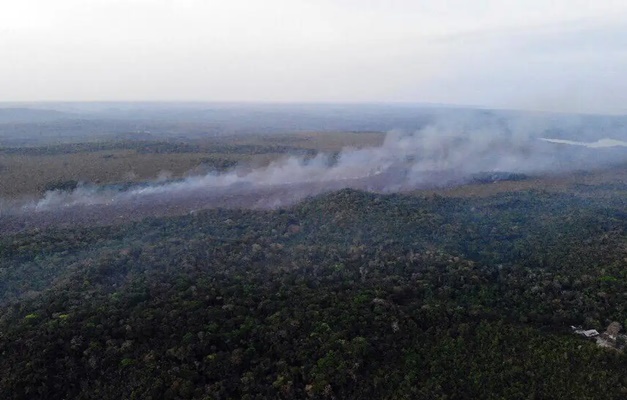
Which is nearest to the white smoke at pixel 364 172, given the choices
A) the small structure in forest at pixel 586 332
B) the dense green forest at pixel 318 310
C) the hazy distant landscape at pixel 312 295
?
the hazy distant landscape at pixel 312 295

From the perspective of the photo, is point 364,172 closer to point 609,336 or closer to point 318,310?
point 318,310

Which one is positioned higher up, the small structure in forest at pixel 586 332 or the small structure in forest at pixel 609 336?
the small structure in forest at pixel 609 336

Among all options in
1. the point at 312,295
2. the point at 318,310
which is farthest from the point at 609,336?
the point at 312,295

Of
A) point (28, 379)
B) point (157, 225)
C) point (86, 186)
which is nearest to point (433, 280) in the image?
point (28, 379)

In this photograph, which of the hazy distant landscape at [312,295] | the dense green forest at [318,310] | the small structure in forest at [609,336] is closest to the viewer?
the dense green forest at [318,310]

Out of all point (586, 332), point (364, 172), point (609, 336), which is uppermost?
point (364, 172)

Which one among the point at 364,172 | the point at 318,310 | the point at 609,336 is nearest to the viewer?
the point at 609,336

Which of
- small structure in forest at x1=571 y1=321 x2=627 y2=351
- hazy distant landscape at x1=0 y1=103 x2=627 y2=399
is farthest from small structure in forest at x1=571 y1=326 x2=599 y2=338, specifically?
hazy distant landscape at x1=0 y1=103 x2=627 y2=399

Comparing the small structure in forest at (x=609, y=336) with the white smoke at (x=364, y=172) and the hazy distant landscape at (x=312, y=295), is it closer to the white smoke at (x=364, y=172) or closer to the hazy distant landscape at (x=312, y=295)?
the hazy distant landscape at (x=312, y=295)

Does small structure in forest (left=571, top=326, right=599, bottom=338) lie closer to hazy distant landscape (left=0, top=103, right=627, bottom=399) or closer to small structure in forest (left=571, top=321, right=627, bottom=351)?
small structure in forest (left=571, top=321, right=627, bottom=351)
